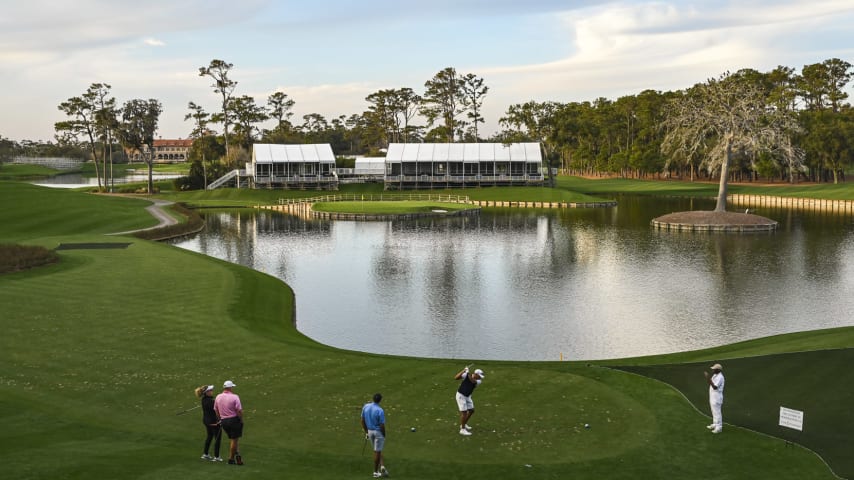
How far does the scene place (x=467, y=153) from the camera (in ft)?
440

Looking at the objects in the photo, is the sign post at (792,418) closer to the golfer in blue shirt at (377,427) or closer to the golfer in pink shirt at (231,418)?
the golfer in blue shirt at (377,427)

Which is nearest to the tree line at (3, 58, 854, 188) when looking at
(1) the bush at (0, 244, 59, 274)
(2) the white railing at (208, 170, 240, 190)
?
(2) the white railing at (208, 170, 240, 190)

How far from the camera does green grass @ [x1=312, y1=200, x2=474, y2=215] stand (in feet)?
326

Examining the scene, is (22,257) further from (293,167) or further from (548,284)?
(293,167)

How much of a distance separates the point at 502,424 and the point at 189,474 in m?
8.63

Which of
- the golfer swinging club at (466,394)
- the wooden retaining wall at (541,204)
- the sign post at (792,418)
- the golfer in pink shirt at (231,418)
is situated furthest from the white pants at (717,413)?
the wooden retaining wall at (541,204)

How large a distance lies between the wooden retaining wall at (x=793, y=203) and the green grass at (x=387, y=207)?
4390 cm

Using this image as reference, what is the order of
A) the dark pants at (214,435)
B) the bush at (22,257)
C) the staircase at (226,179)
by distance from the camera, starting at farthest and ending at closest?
the staircase at (226,179), the bush at (22,257), the dark pants at (214,435)

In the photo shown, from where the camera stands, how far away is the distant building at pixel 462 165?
131750 millimetres

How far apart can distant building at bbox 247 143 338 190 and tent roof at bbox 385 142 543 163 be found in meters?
11.6

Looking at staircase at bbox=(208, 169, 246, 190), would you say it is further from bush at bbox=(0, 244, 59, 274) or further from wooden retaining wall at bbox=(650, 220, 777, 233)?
bush at bbox=(0, 244, 59, 274)

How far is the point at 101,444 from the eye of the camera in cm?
1772

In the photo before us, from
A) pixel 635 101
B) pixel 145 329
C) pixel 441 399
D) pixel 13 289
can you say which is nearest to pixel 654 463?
pixel 441 399

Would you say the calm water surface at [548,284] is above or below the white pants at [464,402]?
below
